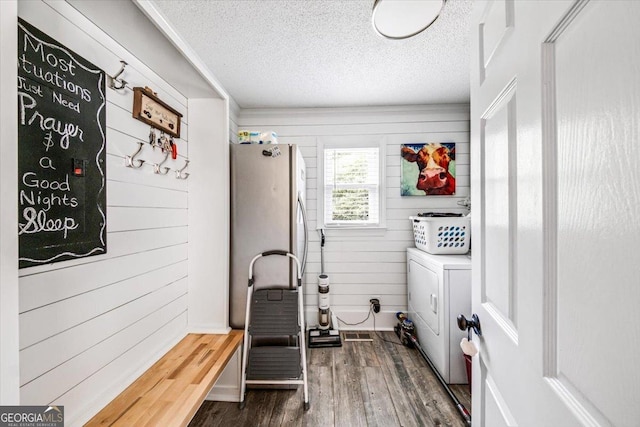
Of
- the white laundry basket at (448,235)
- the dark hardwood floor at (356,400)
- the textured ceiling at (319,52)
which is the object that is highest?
the textured ceiling at (319,52)

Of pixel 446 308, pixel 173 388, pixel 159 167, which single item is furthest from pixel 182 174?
pixel 446 308

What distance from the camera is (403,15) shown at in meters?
1.21

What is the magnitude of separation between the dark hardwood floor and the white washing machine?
0.14 m

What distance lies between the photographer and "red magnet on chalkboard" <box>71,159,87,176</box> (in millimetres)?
1118

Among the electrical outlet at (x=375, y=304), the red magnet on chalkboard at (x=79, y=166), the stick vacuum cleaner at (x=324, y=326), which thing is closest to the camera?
the red magnet on chalkboard at (x=79, y=166)

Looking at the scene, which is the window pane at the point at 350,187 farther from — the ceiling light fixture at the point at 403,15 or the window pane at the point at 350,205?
the ceiling light fixture at the point at 403,15

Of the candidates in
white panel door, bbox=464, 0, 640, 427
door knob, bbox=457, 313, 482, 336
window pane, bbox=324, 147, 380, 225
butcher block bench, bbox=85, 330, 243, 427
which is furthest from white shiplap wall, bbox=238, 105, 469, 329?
Answer: white panel door, bbox=464, 0, 640, 427

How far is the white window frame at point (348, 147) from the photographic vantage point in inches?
118

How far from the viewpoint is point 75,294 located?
1.14 metres

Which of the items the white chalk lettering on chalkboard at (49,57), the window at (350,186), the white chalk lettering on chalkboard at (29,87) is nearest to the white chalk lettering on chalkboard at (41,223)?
the white chalk lettering on chalkboard at (29,87)

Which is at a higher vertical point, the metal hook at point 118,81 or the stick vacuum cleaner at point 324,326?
the metal hook at point 118,81

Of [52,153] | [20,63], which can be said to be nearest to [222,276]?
[52,153]

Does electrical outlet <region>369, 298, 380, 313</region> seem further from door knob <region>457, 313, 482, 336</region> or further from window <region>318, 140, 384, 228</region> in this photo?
door knob <region>457, 313, 482, 336</region>

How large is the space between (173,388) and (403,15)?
216cm
